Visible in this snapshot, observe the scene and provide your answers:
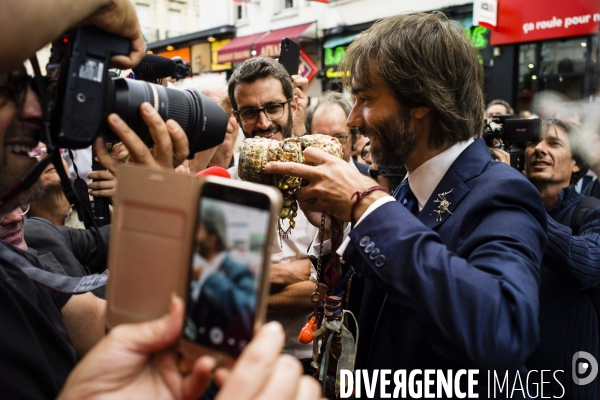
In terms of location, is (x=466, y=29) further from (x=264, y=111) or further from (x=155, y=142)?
(x=155, y=142)

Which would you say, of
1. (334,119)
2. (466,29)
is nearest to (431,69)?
(334,119)

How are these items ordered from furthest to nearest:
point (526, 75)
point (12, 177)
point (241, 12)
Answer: point (241, 12) < point (526, 75) < point (12, 177)

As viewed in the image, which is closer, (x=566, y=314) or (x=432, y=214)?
(x=432, y=214)

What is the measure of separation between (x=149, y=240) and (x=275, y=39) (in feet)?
39.8

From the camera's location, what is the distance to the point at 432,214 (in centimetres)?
145

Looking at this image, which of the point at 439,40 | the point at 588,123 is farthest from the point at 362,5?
the point at 439,40

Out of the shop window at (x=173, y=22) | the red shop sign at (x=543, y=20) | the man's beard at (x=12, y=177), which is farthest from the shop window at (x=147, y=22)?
the man's beard at (x=12, y=177)

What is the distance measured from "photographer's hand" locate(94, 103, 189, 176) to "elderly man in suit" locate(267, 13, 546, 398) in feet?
1.10

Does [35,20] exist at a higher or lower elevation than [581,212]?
higher

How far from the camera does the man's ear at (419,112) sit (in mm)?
1538

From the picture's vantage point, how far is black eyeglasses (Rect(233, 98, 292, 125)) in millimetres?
2547

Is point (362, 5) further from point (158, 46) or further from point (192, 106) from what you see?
point (192, 106)

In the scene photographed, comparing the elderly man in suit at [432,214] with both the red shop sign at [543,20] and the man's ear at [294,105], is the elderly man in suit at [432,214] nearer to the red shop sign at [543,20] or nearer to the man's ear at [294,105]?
the man's ear at [294,105]

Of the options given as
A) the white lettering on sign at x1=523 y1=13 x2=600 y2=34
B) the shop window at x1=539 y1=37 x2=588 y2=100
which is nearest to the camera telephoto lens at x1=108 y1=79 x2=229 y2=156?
the white lettering on sign at x1=523 y1=13 x2=600 y2=34
